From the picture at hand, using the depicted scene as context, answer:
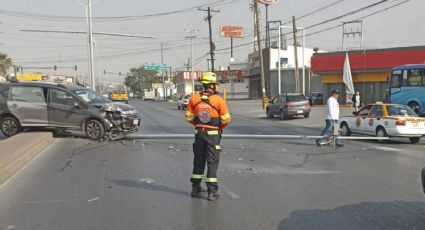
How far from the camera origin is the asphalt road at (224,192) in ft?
19.8

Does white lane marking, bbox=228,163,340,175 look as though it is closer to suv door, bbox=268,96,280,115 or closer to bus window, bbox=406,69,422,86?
bus window, bbox=406,69,422,86

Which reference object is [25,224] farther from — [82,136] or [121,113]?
[82,136]

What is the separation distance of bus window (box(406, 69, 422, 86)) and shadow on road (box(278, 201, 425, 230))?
2100 centimetres

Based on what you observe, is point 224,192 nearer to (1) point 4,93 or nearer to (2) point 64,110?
(2) point 64,110

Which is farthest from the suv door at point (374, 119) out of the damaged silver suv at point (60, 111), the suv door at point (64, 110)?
the suv door at point (64, 110)

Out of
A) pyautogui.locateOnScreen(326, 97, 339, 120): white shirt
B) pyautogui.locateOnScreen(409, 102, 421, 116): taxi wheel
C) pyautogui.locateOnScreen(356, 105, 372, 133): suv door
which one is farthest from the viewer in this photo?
pyautogui.locateOnScreen(409, 102, 421, 116): taxi wheel

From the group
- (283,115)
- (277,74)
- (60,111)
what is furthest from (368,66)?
(60,111)

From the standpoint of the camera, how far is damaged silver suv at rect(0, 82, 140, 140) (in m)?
15.5

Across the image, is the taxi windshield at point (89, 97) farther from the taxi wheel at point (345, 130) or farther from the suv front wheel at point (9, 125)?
the taxi wheel at point (345, 130)

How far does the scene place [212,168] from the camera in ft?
23.0

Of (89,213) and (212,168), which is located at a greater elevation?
(212,168)

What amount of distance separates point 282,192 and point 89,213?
3028 mm

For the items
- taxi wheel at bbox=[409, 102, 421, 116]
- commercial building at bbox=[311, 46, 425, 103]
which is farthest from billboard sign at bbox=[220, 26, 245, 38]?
taxi wheel at bbox=[409, 102, 421, 116]

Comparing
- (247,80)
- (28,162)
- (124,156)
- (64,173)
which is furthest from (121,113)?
(247,80)
